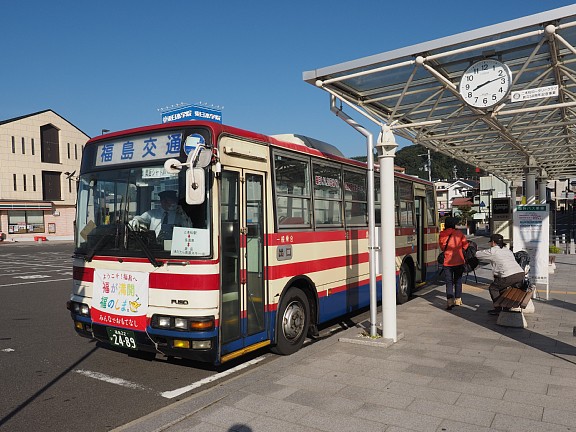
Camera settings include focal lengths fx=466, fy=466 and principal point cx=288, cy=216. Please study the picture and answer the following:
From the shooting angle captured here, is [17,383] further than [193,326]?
Yes

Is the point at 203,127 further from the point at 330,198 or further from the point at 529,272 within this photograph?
the point at 529,272

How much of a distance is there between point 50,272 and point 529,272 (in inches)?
694

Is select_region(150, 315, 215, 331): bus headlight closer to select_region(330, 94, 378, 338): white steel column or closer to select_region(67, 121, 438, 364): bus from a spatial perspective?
select_region(67, 121, 438, 364): bus

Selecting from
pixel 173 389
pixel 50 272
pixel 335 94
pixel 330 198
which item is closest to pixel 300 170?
pixel 330 198

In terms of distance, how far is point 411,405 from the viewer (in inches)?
182

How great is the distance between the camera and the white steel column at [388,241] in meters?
7.06

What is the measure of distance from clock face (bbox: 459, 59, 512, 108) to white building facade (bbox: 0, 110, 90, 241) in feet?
149

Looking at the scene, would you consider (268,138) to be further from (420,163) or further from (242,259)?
(420,163)

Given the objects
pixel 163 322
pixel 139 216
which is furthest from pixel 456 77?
pixel 163 322

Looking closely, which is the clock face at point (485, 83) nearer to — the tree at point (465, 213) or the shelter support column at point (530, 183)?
the shelter support column at point (530, 183)

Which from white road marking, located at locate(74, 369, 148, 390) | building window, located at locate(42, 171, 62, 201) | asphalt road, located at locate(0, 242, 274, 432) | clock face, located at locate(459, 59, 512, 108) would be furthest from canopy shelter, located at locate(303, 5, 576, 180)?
building window, located at locate(42, 171, 62, 201)

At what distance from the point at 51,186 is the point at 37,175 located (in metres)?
2.22

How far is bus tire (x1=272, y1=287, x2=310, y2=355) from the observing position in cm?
647

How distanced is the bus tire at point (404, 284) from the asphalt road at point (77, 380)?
193 inches
